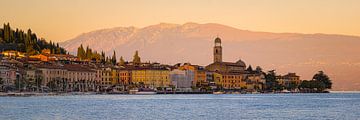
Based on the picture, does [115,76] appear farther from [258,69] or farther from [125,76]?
[258,69]

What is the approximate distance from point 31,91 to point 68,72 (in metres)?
13.3

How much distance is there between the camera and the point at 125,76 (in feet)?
397

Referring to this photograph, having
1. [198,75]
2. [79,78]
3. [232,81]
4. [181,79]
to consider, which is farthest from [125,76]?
[232,81]

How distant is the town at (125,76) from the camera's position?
9762 centimetres

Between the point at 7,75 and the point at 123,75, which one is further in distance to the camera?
the point at 123,75

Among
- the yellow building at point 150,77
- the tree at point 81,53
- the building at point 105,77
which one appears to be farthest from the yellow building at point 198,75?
the tree at point 81,53

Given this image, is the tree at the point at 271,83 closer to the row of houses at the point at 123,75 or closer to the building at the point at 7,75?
the row of houses at the point at 123,75

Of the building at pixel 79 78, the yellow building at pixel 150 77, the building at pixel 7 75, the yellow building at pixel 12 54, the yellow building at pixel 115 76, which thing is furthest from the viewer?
the yellow building at pixel 150 77

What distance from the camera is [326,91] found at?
510 ft

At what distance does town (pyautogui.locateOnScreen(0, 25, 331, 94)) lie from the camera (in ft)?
320

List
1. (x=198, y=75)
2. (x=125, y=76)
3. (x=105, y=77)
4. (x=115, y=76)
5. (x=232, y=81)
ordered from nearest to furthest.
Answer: (x=105, y=77) → (x=115, y=76) → (x=125, y=76) → (x=198, y=75) → (x=232, y=81)

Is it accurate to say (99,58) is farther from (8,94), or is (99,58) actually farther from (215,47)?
(8,94)

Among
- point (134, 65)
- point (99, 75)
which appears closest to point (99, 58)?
point (134, 65)

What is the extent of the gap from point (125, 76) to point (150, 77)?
3891 mm
